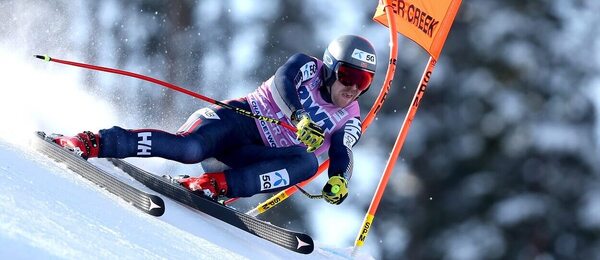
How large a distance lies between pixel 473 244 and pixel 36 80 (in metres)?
9.83

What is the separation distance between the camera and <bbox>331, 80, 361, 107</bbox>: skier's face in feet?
20.1

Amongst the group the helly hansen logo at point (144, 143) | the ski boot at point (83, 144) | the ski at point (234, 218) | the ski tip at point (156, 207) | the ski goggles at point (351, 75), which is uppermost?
the ski goggles at point (351, 75)

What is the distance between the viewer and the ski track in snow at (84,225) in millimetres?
3555

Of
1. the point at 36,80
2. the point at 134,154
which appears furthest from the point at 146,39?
the point at 134,154

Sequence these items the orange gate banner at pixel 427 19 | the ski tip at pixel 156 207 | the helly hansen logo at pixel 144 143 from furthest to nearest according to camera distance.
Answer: the orange gate banner at pixel 427 19, the helly hansen logo at pixel 144 143, the ski tip at pixel 156 207

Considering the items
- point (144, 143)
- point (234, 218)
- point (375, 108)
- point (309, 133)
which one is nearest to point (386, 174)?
point (375, 108)

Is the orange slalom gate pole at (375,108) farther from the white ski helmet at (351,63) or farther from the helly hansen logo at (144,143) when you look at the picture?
the helly hansen logo at (144,143)

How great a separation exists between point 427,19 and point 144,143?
2303 mm

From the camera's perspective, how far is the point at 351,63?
6078 millimetres

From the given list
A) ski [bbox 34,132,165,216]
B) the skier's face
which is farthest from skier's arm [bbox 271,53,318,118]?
ski [bbox 34,132,165,216]

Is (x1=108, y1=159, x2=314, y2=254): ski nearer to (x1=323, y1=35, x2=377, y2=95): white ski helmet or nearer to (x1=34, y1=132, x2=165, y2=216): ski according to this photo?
(x1=34, y1=132, x2=165, y2=216): ski

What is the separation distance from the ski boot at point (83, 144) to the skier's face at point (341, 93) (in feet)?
4.24

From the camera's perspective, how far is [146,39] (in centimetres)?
2481

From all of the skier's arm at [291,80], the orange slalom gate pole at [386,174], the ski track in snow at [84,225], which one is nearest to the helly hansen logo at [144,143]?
the ski track in snow at [84,225]
